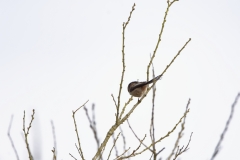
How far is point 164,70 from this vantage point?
3014mm

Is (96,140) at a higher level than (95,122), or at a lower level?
lower

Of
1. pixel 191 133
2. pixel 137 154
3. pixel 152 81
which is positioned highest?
pixel 152 81

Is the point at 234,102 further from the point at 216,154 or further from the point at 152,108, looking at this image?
the point at 152,108

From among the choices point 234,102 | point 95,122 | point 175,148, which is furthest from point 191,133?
point 95,122

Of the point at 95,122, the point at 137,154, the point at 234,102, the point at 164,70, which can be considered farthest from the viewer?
the point at 95,122

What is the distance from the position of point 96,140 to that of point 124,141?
61cm

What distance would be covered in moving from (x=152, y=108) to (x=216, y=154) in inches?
33.1

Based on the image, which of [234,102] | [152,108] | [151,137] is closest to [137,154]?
[151,137]

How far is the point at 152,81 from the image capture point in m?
3.05

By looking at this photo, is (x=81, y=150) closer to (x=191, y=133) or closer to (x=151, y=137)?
(x=151, y=137)

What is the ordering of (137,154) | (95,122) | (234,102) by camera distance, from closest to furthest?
1. (137,154)
2. (234,102)
3. (95,122)

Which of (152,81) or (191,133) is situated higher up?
(152,81)

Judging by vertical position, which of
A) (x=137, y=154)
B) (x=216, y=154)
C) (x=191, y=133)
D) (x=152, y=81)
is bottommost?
(x=216, y=154)

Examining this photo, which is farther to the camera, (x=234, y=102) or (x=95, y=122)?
(x=95, y=122)
